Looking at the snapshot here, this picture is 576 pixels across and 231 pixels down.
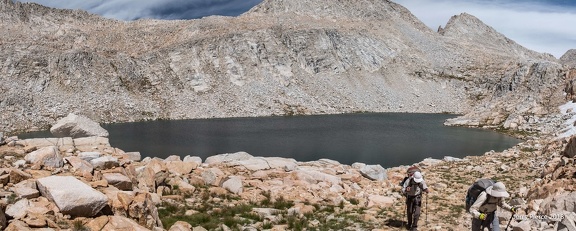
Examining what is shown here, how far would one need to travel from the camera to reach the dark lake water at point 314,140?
50906 mm

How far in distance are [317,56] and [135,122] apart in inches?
2648

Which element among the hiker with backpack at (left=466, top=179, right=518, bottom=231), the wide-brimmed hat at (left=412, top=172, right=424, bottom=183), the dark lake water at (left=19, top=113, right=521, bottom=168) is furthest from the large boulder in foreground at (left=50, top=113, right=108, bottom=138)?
the hiker with backpack at (left=466, top=179, right=518, bottom=231)

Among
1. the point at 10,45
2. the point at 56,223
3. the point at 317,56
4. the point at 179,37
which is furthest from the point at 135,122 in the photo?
the point at 56,223

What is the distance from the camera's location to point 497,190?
430 inches

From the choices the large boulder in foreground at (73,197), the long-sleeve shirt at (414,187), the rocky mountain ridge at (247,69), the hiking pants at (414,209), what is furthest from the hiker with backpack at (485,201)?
the rocky mountain ridge at (247,69)

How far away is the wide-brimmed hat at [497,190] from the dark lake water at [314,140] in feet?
106

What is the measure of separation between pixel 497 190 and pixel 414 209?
187 inches

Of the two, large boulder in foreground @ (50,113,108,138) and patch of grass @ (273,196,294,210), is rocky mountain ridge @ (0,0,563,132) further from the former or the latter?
patch of grass @ (273,196,294,210)

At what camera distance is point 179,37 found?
135m

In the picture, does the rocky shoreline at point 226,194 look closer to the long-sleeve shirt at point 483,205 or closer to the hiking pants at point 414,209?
the hiking pants at point 414,209

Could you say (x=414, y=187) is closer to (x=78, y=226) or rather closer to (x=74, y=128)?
(x=78, y=226)

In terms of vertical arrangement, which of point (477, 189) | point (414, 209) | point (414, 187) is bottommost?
point (414, 209)

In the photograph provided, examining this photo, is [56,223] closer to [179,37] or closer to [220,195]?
[220,195]

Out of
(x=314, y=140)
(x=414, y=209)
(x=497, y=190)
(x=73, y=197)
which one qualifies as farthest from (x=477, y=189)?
(x=314, y=140)
